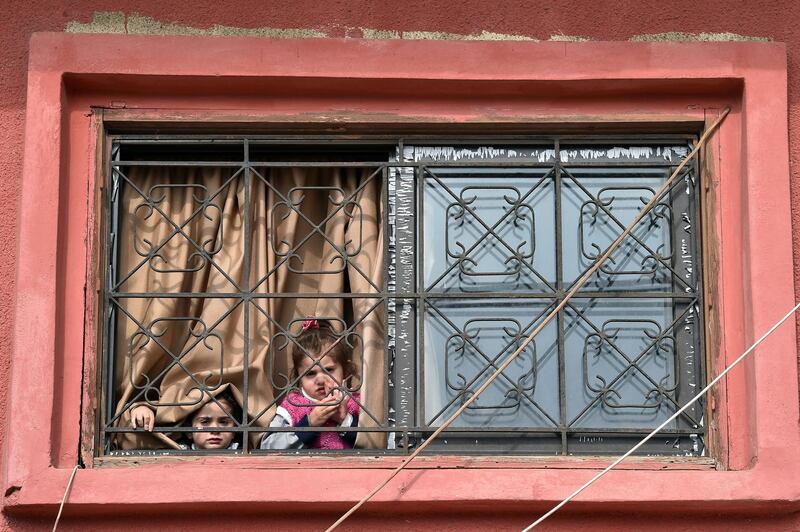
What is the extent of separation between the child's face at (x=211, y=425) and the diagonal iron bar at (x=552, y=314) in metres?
0.57

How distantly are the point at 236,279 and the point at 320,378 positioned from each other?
0.48m

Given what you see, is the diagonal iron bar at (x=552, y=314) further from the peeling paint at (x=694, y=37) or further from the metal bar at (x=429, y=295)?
the peeling paint at (x=694, y=37)

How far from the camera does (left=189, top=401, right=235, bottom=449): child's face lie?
4.48 metres

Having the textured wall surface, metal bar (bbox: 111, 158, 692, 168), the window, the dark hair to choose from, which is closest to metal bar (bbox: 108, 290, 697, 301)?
the window

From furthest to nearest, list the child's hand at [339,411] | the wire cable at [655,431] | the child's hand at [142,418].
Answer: the child's hand at [339,411] < the child's hand at [142,418] < the wire cable at [655,431]

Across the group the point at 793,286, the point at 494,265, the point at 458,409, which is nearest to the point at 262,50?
the point at 494,265

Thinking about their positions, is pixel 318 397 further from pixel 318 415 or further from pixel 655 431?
pixel 655 431

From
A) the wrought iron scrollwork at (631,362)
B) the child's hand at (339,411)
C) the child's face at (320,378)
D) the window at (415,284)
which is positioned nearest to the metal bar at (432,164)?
the window at (415,284)

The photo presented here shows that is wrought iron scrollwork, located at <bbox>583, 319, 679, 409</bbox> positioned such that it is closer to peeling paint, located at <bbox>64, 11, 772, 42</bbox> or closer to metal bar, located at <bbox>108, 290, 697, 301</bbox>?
metal bar, located at <bbox>108, 290, 697, 301</bbox>

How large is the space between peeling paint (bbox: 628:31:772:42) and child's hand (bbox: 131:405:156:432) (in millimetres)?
2171

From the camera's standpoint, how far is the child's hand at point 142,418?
4.44 metres

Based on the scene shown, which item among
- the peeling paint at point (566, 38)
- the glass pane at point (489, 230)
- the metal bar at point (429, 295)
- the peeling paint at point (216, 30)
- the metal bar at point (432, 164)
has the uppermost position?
the peeling paint at point (216, 30)

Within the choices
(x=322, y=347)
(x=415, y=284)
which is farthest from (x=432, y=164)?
(x=322, y=347)

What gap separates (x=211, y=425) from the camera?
451cm
